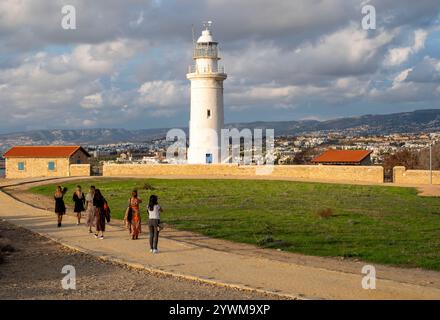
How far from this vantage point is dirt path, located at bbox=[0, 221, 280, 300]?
34.5ft

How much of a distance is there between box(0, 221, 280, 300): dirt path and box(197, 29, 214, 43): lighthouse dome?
30989 millimetres

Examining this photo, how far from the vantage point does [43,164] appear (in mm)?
45531

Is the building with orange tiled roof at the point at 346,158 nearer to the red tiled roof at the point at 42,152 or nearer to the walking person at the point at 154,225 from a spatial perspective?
the red tiled roof at the point at 42,152

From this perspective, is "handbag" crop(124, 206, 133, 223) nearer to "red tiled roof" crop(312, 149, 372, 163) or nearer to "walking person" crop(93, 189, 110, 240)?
"walking person" crop(93, 189, 110, 240)

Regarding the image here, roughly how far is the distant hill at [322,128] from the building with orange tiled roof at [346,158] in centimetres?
7548

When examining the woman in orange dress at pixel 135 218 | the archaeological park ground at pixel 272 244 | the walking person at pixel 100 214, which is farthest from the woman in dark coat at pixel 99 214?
the woman in orange dress at pixel 135 218

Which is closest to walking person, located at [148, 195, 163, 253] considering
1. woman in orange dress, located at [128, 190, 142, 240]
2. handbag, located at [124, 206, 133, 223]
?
woman in orange dress, located at [128, 190, 142, 240]

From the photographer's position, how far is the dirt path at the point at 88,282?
414 inches

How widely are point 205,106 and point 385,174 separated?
12.8m

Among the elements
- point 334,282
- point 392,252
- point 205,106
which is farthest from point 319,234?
point 205,106

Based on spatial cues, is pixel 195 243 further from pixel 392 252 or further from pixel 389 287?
pixel 389 287

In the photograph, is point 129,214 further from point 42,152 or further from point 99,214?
point 42,152

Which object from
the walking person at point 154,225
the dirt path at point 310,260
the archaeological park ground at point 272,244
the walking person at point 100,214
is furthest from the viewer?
the walking person at point 100,214
